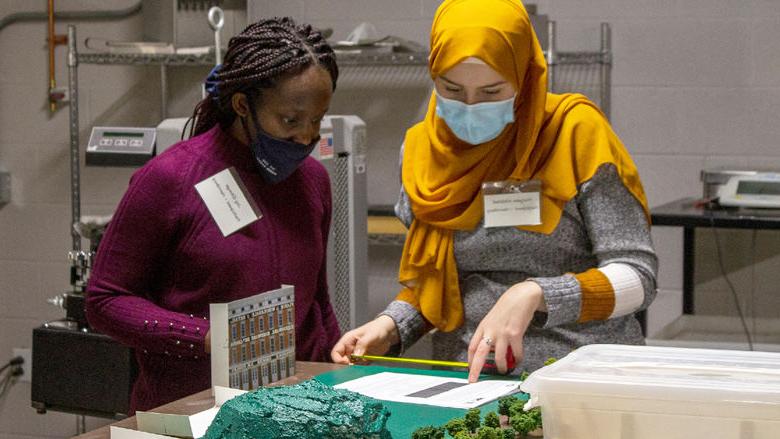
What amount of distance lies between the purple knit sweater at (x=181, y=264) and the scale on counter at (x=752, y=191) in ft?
5.01

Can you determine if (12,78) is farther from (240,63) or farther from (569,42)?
(240,63)

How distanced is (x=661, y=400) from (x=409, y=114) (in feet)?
9.01

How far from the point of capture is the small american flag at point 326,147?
2787mm

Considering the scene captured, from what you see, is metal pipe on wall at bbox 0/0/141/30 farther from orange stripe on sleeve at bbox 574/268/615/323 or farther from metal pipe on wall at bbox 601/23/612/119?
orange stripe on sleeve at bbox 574/268/615/323

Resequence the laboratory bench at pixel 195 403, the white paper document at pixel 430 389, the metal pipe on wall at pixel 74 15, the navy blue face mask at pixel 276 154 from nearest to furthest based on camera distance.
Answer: the laboratory bench at pixel 195 403, the white paper document at pixel 430 389, the navy blue face mask at pixel 276 154, the metal pipe on wall at pixel 74 15

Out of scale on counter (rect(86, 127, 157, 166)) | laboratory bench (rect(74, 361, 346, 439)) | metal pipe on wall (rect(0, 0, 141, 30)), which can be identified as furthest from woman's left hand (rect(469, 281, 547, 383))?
metal pipe on wall (rect(0, 0, 141, 30))

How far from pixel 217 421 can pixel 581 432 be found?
418 mm

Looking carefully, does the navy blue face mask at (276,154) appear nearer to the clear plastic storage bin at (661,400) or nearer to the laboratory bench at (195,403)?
the laboratory bench at (195,403)

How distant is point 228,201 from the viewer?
184 centimetres

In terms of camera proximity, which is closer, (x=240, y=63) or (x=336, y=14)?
(x=240, y=63)

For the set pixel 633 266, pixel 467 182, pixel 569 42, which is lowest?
pixel 633 266

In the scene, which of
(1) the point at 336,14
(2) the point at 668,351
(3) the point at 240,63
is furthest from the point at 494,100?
(1) the point at 336,14

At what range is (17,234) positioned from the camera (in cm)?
413

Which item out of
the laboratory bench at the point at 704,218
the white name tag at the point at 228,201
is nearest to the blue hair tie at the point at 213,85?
the white name tag at the point at 228,201
